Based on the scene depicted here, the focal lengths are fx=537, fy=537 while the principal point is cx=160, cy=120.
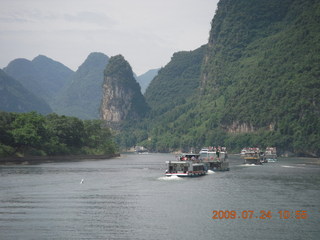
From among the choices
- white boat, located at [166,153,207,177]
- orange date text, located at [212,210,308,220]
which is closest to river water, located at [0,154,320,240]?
orange date text, located at [212,210,308,220]

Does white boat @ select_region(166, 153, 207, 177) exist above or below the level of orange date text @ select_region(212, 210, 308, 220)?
above

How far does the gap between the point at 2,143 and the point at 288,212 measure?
124 m

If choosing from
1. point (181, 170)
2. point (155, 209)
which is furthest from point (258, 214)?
point (181, 170)

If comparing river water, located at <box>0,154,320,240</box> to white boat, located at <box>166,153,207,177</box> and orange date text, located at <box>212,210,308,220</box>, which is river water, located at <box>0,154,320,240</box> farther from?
white boat, located at <box>166,153,207,177</box>

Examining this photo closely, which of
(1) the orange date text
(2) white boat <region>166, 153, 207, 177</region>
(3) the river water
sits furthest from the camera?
(2) white boat <region>166, 153, 207, 177</region>

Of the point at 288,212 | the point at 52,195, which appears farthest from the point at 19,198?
the point at 288,212

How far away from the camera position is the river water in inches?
2419

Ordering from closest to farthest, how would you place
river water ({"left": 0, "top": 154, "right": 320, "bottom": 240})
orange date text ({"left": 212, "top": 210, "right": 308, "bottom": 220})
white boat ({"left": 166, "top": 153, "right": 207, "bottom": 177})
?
river water ({"left": 0, "top": 154, "right": 320, "bottom": 240}), orange date text ({"left": 212, "top": 210, "right": 308, "bottom": 220}), white boat ({"left": 166, "top": 153, "right": 207, "bottom": 177})

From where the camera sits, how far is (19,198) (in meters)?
86.1

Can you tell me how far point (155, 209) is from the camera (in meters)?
77.6

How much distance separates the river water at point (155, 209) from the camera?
202ft

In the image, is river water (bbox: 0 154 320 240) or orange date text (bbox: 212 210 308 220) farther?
orange date text (bbox: 212 210 308 220)

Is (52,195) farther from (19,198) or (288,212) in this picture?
(288,212)

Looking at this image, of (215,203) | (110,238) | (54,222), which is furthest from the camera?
(215,203)
